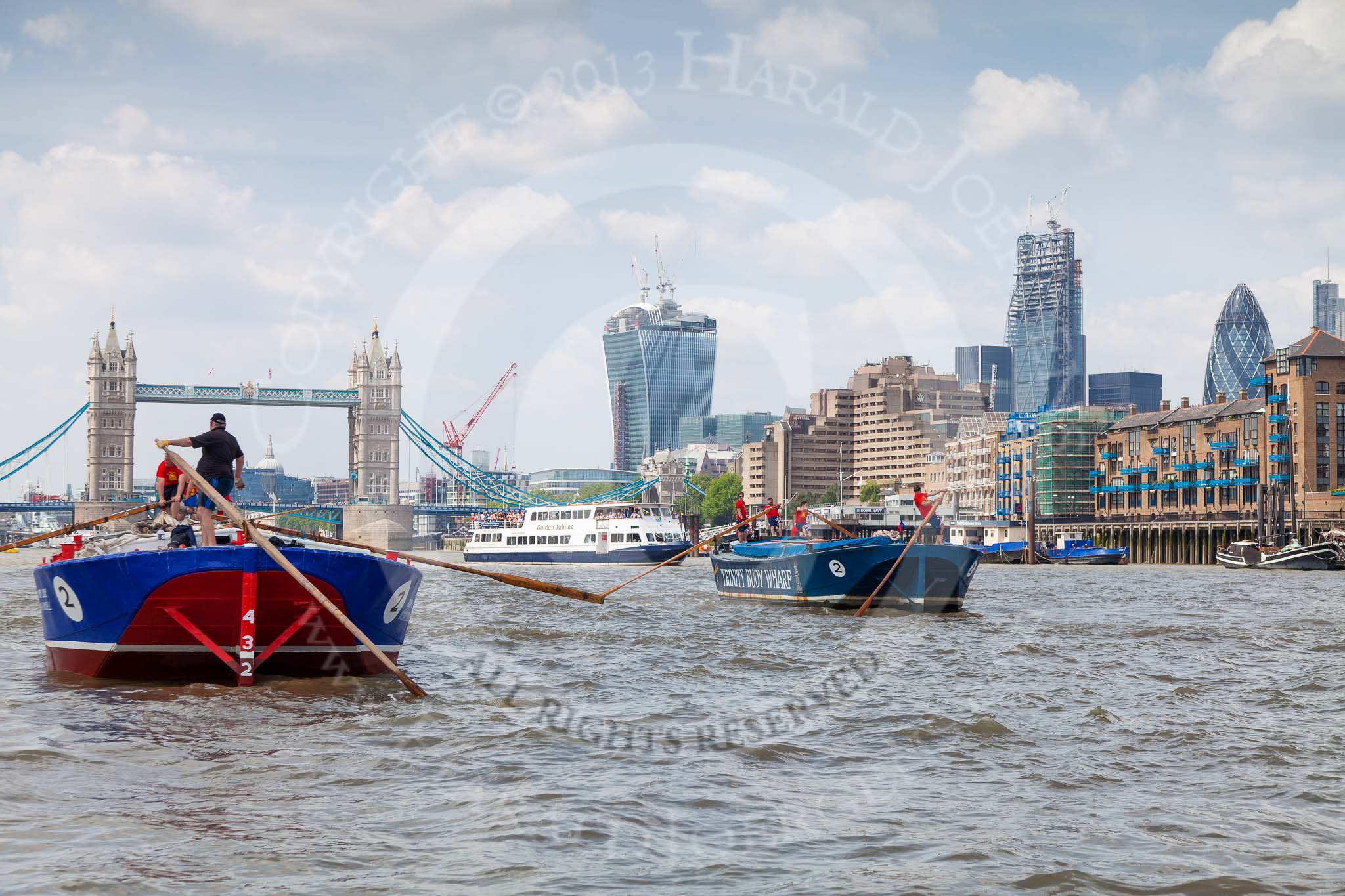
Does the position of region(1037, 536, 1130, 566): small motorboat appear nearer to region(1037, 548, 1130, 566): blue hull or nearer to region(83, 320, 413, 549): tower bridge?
region(1037, 548, 1130, 566): blue hull

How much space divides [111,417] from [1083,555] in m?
125

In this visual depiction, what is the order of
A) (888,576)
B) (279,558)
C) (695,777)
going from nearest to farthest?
(695,777) < (279,558) < (888,576)

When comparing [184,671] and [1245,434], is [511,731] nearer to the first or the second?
[184,671]

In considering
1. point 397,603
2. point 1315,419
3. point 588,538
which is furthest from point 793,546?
point 1315,419

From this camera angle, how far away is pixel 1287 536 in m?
83.1

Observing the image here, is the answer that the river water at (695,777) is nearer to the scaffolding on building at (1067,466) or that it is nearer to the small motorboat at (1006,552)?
the small motorboat at (1006,552)

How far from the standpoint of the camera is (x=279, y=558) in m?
12.4

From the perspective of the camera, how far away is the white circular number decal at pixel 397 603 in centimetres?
1445

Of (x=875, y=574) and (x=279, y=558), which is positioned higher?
(x=279, y=558)

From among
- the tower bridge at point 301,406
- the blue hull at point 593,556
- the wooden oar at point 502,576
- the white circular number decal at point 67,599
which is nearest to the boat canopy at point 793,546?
the wooden oar at point 502,576

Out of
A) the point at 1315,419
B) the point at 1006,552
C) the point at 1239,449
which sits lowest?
the point at 1006,552

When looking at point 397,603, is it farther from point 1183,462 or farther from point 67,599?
point 1183,462

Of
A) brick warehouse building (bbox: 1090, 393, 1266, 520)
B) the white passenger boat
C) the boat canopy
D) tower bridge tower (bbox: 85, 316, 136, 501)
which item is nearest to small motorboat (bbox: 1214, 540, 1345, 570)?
brick warehouse building (bbox: 1090, 393, 1266, 520)

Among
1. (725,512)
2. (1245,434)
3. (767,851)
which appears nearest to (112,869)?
(767,851)
